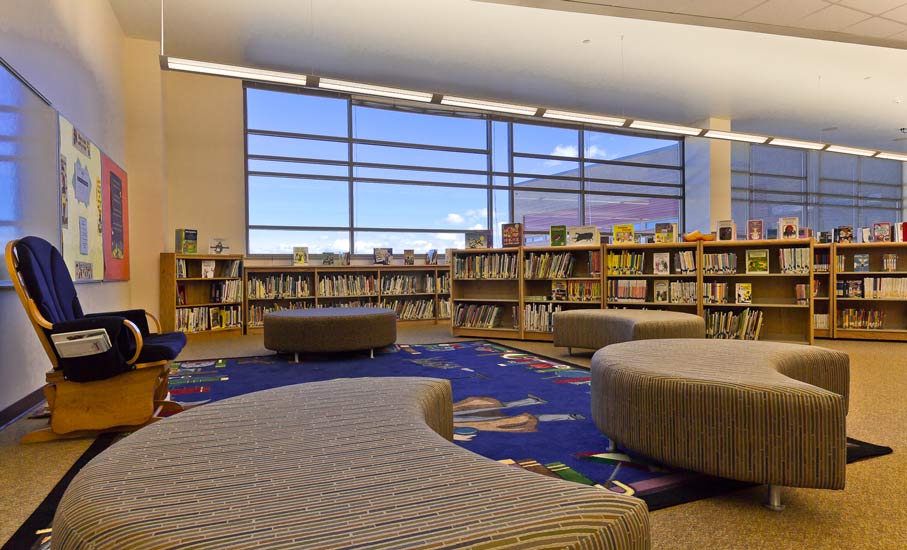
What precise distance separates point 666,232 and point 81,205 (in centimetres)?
593

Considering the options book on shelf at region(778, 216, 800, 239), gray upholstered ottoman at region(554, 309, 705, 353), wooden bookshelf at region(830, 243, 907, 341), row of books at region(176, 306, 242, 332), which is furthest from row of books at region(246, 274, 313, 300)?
wooden bookshelf at region(830, 243, 907, 341)

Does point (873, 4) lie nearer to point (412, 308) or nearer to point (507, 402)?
point (507, 402)

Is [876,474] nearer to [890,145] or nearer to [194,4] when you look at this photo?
[194,4]

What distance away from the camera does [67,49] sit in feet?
14.4

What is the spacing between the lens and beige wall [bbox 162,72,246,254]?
7504 millimetres

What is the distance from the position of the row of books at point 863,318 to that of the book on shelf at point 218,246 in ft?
27.6

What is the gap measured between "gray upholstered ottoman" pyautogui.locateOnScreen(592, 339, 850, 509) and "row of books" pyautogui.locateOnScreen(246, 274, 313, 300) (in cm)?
610

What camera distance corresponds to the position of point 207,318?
7.29 metres

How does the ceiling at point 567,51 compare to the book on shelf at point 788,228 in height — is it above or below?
above

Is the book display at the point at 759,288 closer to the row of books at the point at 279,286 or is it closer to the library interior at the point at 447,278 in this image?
the library interior at the point at 447,278

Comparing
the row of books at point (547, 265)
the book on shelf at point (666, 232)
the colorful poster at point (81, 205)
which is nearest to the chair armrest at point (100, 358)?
the colorful poster at point (81, 205)

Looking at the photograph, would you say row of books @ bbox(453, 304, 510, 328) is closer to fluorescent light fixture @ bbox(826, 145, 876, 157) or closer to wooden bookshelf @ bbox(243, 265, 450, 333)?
wooden bookshelf @ bbox(243, 265, 450, 333)

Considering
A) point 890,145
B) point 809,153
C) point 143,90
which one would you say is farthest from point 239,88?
point 890,145

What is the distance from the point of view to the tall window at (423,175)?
832cm
